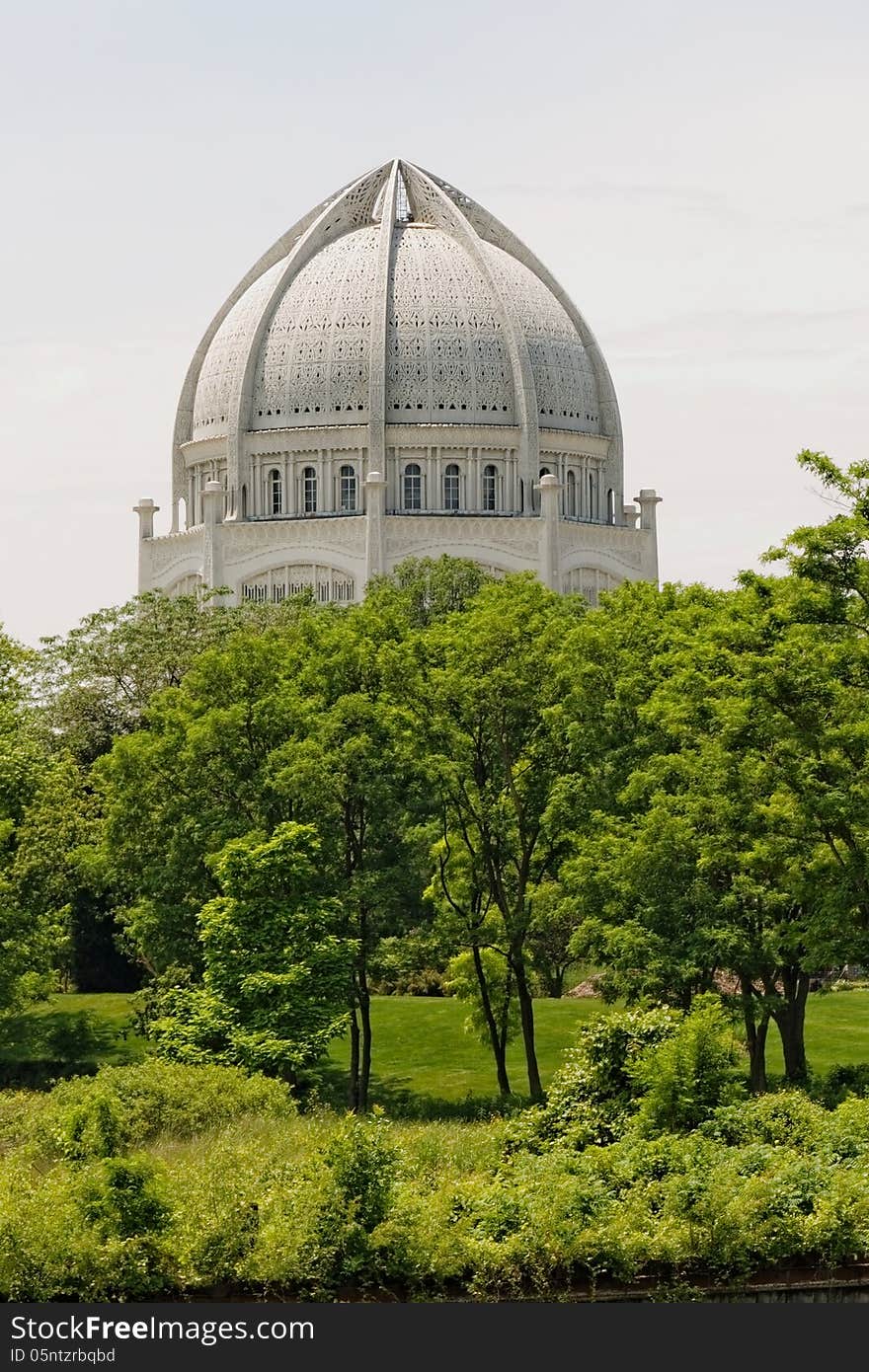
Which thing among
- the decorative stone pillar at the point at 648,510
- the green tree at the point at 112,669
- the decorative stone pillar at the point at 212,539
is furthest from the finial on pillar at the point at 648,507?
the green tree at the point at 112,669

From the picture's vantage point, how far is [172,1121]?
3781 centimetres

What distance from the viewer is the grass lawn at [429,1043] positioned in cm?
5156

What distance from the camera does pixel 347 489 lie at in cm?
11662

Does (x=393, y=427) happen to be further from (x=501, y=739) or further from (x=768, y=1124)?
(x=768, y=1124)

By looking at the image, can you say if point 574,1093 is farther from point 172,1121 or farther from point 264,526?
point 264,526

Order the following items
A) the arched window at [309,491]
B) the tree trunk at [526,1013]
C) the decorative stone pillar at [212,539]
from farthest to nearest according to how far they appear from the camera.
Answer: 1. the arched window at [309,491]
2. the decorative stone pillar at [212,539]
3. the tree trunk at [526,1013]

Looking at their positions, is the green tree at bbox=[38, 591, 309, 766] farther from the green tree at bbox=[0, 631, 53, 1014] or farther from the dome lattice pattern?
the dome lattice pattern

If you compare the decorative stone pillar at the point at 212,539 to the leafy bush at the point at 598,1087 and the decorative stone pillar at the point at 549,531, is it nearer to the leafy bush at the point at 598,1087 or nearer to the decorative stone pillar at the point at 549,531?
the decorative stone pillar at the point at 549,531

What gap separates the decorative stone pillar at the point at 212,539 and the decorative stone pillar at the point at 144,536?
19.8 ft

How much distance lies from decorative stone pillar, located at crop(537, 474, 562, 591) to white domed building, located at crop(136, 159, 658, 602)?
0.30 feet

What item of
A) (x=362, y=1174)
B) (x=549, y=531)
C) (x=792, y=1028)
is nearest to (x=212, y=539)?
(x=549, y=531)

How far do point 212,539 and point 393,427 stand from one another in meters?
10.3

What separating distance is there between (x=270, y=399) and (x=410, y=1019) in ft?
205

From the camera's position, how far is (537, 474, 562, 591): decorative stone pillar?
11488cm
